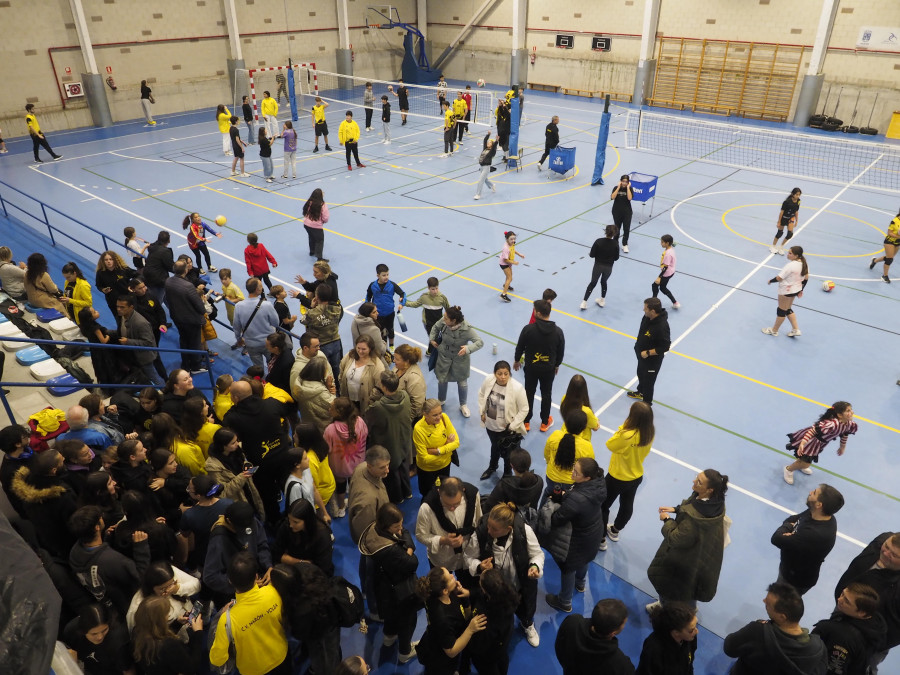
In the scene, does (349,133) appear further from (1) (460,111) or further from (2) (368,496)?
(2) (368,496)

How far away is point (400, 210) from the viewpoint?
1694 centimetres

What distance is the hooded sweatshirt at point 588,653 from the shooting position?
407 centimetres

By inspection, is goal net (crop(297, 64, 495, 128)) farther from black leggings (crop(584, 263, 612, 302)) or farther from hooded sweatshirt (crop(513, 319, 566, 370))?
hooded sweatshirt (crop(513, 319, 566, 370))

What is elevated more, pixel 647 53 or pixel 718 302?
pixel 647 53

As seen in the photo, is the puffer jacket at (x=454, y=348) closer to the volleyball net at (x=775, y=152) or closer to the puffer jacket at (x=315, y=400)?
the puffer jacket at (x=315, y=400)

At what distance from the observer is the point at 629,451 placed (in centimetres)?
606

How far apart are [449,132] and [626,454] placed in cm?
1776

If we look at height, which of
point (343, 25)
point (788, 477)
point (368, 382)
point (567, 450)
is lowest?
point (788, 477)

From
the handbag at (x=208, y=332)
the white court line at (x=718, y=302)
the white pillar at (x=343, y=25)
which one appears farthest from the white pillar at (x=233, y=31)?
the handbag at (x=208, y=332)

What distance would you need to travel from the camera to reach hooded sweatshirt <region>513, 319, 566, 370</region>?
7.88m

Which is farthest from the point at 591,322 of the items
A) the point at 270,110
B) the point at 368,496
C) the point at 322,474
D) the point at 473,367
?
the point at 270,110

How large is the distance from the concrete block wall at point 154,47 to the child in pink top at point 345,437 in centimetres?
2568

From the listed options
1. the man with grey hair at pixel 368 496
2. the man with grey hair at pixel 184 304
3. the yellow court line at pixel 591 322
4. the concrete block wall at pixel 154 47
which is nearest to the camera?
the man with grey hair at pixel 368 496

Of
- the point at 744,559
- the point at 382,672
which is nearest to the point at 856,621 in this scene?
the point at 744,559
